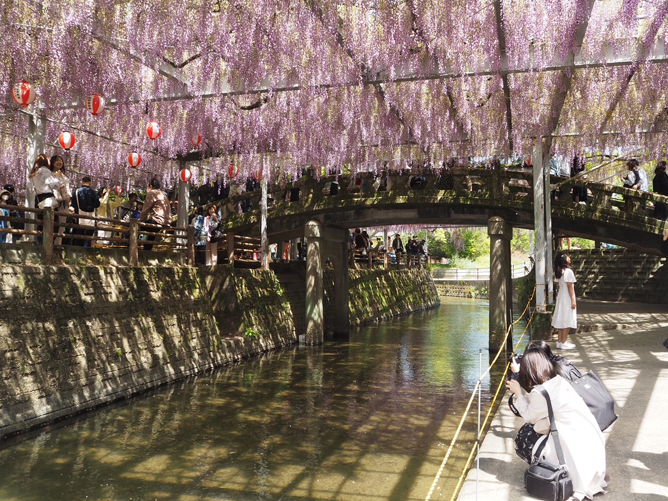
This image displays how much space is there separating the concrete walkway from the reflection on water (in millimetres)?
1213

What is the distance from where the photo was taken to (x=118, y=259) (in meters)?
10.4

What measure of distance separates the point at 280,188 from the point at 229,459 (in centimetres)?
990

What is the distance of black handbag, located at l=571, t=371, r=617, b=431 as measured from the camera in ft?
14.3

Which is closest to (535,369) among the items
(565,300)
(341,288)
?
(565,300)

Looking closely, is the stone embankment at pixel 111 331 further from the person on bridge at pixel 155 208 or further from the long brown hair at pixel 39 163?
the long brown hair at pixel 39 163

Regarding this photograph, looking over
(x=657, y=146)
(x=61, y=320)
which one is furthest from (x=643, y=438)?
(x=657, y=146)

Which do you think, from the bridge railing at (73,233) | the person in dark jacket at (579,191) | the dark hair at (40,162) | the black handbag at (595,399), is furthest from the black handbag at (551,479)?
the person in dark jacket at (579,191)

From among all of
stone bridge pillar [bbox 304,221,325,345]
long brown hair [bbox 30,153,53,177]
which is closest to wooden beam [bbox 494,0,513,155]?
stone bridge pillar [bbox 304,221,325,345]

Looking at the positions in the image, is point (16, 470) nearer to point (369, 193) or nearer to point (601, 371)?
point (601, 371)

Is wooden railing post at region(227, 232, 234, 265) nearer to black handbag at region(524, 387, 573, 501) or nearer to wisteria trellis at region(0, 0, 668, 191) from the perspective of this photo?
wisteria trellis at region(0, 0, 668, 191)

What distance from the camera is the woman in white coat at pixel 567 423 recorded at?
147 inches

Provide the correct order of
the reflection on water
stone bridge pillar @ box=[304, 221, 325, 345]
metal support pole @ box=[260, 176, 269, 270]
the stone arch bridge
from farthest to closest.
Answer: stone bridge pillar @ box=[304, 221, 325, 345] → metal support pole @ box=[260, 176, 269, 270] → the stone arch bridge → the reflection on water

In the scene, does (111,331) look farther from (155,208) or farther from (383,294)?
(383,294)

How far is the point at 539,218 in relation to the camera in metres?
12.6
